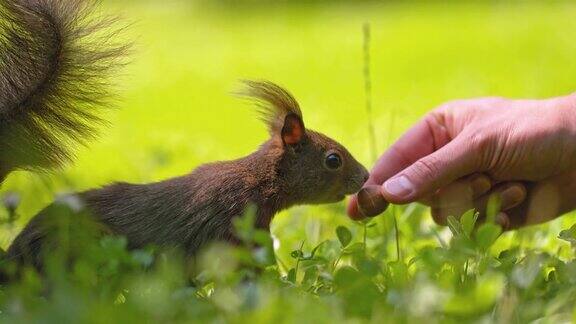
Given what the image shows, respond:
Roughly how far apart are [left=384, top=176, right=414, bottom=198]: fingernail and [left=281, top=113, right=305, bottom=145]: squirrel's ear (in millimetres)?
273

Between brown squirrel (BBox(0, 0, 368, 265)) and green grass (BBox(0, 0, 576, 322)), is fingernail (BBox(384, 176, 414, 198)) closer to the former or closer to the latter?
green grass (BBox(0, 0, 576, 322))

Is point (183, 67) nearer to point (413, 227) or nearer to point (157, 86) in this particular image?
point (157, 86)

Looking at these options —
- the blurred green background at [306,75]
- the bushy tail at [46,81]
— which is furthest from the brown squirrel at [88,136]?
the blurred green background at [306,75]

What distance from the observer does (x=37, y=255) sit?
2.30 m

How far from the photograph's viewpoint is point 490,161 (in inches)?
110

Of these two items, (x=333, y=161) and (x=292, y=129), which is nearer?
(x=292, y=129)

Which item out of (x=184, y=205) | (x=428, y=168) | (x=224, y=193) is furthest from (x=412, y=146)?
(x=184, y=205)

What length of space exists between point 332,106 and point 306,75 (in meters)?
1.54

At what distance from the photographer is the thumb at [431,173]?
267 cm

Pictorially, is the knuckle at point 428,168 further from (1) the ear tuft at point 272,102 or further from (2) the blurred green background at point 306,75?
(2) the blurred green background at point 306,75

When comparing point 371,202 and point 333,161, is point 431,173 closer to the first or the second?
point 371,202

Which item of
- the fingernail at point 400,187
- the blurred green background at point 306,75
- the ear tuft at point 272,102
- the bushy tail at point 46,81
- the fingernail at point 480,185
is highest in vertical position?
the bushy tail at point 46,81

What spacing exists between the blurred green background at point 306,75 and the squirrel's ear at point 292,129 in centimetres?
23

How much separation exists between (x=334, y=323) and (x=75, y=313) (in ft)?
1.32
